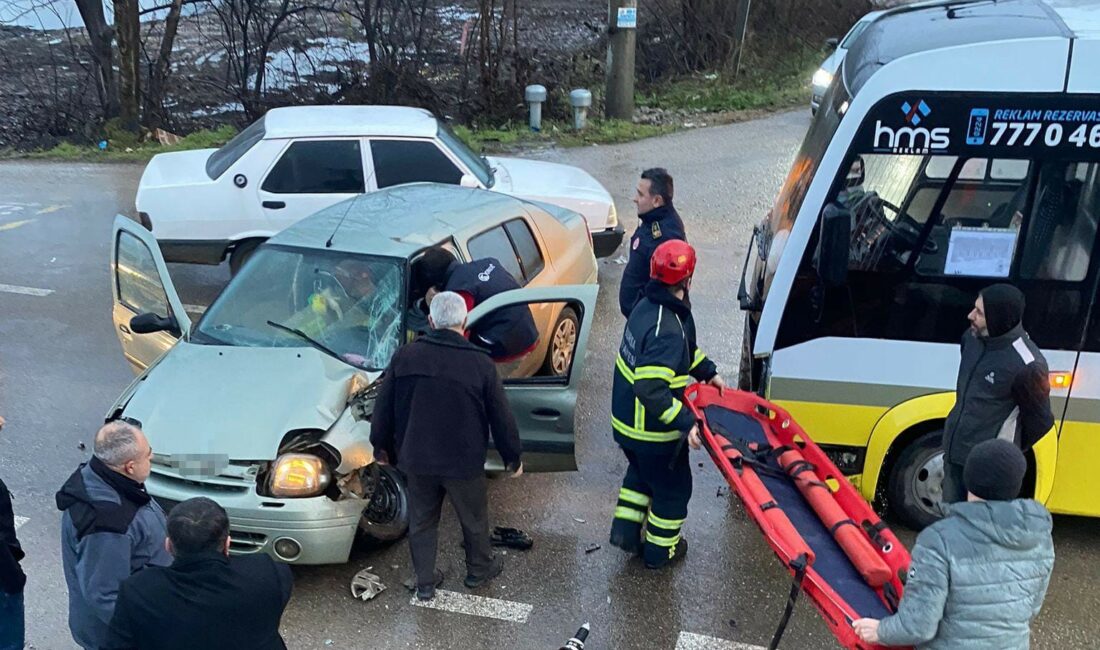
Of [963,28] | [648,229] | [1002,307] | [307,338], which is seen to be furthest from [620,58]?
[1002,307]

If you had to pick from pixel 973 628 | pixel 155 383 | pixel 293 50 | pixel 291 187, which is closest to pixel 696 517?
pixel 973 628

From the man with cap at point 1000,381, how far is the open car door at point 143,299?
427 cm

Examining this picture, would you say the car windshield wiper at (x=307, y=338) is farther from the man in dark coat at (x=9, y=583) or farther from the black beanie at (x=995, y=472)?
the black beanie at (x=995, y=472)

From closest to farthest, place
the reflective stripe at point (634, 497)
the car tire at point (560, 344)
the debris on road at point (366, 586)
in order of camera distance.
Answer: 1. the debris on road at point (366, 586)
2. the reflective stripe at point (634, 497)
3. the car tire at point (560, 344)

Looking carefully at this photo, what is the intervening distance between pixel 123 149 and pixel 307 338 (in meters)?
12.2

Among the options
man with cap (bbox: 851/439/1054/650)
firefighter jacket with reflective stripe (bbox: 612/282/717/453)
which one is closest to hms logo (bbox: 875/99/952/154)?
firefighter jacket with reflective stripe (bbox: 612/282/717/453)

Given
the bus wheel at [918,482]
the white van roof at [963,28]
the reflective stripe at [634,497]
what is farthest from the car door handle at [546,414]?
the white van roof at [963,28]

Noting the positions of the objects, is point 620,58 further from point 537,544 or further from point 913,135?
point 537,544

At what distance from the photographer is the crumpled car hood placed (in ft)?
15.1

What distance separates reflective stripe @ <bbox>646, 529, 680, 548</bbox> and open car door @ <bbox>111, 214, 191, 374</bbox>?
2.96 meters

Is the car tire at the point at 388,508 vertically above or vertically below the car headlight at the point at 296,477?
below

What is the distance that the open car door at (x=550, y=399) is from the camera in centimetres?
502

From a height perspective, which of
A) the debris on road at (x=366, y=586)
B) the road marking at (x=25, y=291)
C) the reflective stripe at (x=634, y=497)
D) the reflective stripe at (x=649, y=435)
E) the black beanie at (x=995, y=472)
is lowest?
the debris on road at (x=366, y=586)

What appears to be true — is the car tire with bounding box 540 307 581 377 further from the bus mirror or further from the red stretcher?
the bus mirror
